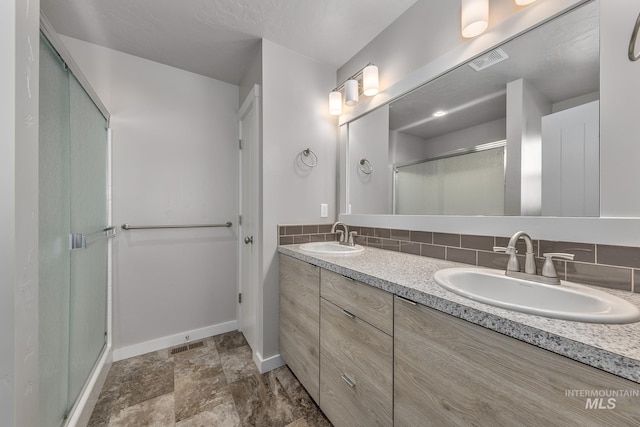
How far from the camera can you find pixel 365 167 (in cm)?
185

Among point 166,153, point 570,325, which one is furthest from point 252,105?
Answer: point 570,325

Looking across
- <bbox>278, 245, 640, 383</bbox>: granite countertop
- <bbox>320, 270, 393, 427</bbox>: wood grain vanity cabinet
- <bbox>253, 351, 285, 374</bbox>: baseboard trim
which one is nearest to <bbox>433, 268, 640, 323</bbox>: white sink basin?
<bbox>278, 245, 640, 383</bbox>: granite countertop

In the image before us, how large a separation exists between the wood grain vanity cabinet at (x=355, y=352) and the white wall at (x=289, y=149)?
608 mm

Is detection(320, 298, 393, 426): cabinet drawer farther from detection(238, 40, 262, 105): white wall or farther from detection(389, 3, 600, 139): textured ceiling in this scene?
detection(238, 40, 262, 105): white wall

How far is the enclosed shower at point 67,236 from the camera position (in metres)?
0.96

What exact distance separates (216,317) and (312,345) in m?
1.27

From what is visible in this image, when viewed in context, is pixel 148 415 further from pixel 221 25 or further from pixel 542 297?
A: pixel 221 25

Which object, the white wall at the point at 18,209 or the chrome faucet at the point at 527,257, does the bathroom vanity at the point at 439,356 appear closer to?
the chrome faucet at the point at 527,257

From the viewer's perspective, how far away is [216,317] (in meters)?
2.19

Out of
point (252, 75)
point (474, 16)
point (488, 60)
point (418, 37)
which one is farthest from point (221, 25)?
point (488, 60)

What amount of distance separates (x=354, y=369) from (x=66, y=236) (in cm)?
150

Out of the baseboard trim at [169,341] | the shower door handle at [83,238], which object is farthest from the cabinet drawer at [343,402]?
the shower door handle at [83,238]

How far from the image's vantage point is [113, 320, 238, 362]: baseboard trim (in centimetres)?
182

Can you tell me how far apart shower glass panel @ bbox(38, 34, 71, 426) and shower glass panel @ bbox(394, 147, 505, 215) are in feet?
5.79
